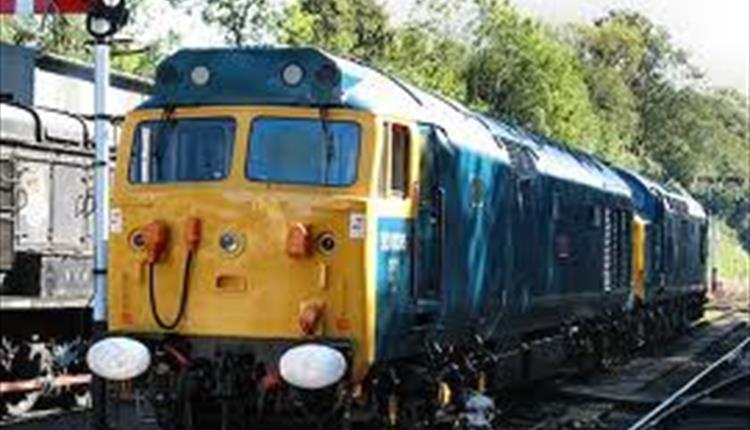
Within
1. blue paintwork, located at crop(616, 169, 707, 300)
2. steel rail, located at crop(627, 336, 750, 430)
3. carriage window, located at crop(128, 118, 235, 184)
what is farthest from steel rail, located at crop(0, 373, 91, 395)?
blue paintwork, located at crop(616, 169, 707, 300)

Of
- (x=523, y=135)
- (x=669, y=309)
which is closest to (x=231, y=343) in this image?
(x=523, y=135)

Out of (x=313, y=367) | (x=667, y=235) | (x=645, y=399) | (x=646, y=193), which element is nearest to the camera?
(x=313, y=367)

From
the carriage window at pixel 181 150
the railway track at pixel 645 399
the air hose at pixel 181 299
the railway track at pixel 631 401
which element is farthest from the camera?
the railway track at pixel 645 399

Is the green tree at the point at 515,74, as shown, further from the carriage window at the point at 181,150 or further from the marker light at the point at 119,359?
the marker light at the point at 119,359

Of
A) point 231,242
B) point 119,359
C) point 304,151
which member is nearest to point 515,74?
point 304,151

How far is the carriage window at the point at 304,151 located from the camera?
1098 cm

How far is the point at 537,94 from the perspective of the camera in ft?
160

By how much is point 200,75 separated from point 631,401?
857cm

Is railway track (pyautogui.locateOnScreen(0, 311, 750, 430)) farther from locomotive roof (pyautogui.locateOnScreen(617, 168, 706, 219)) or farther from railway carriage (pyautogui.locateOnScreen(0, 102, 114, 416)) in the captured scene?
locomotive roof (pyautogui.locateOnScreen(617, 168, 706, 219))

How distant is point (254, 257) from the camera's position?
10984mm

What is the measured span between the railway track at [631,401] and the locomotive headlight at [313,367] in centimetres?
476

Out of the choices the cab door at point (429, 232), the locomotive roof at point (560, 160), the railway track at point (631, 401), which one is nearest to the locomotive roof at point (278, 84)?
the cab door at point (429, 232)

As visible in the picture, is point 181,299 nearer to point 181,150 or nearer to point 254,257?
point 254,257

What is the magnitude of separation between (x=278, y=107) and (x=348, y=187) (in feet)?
2.61
